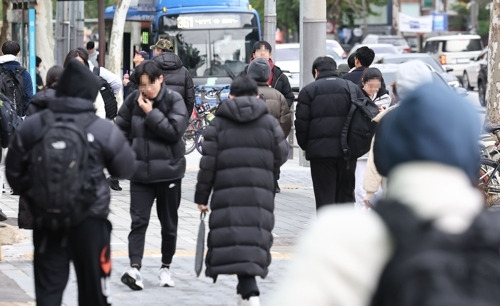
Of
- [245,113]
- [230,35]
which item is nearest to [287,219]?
[245,113]

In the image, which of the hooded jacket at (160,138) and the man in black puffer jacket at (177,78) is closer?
the hooded jacket at (160,138)

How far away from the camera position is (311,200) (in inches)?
615

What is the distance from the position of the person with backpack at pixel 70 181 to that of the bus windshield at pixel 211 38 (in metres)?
24.3

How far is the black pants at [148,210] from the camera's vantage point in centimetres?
960

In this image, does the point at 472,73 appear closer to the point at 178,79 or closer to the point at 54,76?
the point at 178,79

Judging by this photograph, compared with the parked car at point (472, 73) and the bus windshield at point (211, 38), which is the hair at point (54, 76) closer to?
the bus windshield at point (211, 38)

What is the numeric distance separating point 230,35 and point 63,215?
989 inches

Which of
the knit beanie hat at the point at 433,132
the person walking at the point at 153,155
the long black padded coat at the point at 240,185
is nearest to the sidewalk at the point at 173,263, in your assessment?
the person walking at the point at 153,155

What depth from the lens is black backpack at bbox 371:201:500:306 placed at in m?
2.63

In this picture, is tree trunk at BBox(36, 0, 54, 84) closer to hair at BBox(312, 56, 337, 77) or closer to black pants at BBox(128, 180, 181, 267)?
hair at BBox(312, 56, 337, 77)

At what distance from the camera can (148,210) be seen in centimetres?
966

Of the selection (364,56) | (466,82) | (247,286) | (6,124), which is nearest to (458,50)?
(466,82)

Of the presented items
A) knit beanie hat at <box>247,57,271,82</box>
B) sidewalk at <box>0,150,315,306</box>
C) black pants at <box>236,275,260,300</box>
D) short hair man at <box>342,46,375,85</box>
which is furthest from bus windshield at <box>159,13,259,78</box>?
black pants at <box>236,275,260,300</box>

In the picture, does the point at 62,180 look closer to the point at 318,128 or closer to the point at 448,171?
the point at 448,171
